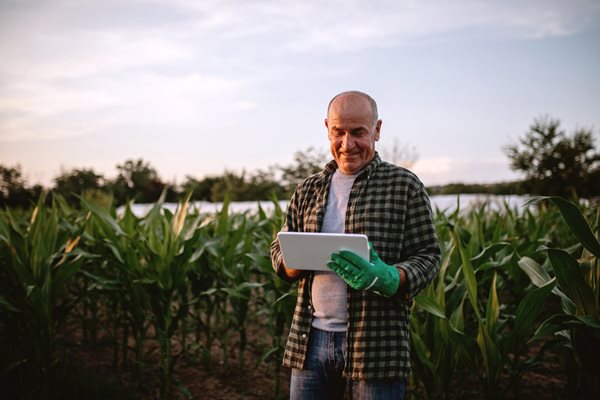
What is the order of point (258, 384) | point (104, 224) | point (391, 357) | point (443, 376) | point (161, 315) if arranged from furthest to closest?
point (258, 384)
point (104, 224)
point (161, 315)
point (443, 376)
point (391, 357)

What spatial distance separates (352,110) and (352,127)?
0.06 metres

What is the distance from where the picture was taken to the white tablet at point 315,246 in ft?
3.86

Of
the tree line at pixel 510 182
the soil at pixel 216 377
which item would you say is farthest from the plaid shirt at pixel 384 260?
the tree line at pixel 510 182

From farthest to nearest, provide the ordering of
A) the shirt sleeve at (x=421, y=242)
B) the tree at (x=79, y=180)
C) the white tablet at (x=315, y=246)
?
1. the tree at (x=79, y=180)
2. the shirt sleeve at (x=421, y=242)
3. the white tablet at (x=315, y=246)

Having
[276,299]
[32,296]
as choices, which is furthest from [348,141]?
[32,296]

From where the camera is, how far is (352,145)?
56.3 inches

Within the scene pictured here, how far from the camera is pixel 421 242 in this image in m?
1.43

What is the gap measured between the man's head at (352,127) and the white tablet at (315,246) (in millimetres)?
371

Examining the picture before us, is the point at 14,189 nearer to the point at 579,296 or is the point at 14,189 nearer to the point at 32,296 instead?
the point at 32,296

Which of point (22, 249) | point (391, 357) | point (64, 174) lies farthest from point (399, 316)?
point (64, 174)

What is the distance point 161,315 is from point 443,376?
1.63 meters

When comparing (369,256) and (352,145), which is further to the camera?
(352,145)

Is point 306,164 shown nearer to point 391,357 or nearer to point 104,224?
point 104,224

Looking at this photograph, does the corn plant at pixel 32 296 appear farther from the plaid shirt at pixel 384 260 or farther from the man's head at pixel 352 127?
the man's head at pixel 352 127
